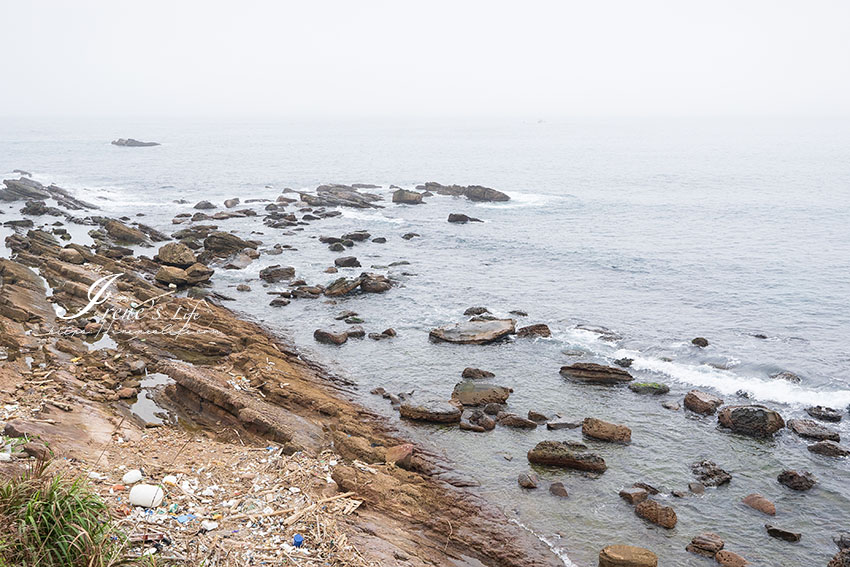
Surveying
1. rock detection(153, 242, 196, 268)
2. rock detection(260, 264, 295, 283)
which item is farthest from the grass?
rock detection(153, 242, 196, 268)

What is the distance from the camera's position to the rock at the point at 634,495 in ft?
51.9

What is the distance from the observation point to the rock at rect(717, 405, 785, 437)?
1936cm

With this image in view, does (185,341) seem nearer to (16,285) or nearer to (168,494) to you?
(16,285)

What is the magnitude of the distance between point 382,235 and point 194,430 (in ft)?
110

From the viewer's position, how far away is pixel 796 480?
16703 mm

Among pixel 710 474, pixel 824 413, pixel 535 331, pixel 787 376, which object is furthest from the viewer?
pixel 535 331

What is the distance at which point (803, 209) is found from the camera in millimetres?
60906

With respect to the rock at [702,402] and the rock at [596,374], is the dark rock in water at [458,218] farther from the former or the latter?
the rock at [702,402]

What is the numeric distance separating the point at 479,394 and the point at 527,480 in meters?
5.29

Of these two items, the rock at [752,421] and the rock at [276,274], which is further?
the rock at [276,274]

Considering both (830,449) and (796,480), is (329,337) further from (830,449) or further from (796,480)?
(830,449)

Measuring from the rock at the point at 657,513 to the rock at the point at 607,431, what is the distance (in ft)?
12.0

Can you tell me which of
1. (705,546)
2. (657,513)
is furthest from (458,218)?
(705,546)

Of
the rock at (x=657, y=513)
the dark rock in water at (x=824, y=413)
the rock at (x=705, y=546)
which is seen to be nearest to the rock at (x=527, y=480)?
the rock at (x=657, y=513)
